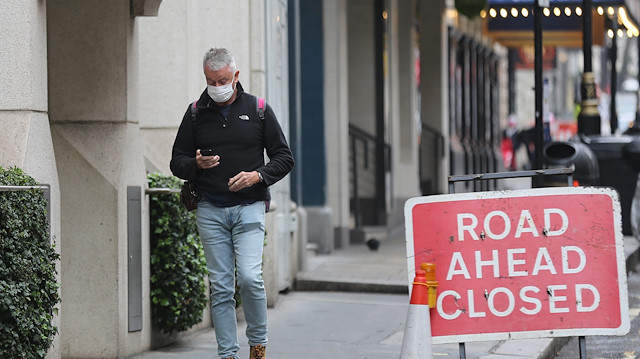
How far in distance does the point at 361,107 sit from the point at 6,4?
12.9 metres

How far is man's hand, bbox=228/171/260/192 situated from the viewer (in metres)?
6.98

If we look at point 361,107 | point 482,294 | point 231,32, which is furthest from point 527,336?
point 361,107

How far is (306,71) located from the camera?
16.3 metres

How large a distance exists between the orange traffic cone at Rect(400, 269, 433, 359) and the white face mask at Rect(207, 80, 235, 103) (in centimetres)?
145

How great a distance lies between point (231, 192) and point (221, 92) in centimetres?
58

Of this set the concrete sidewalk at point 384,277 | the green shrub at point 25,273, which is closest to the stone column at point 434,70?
the concrete sidewalk at point 384,277

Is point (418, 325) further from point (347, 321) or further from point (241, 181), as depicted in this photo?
point (347, 321)

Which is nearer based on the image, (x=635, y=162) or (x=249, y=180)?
Result: (x=249, y=180)

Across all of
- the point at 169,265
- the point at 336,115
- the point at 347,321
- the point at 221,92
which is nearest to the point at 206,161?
the point at 221,92

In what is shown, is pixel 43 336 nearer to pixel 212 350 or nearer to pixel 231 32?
pixel 212 350

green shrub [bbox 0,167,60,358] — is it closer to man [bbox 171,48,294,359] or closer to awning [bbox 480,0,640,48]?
man [bbox 171,48,294,359]

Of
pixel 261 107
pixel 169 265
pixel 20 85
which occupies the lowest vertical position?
pixel 169 265

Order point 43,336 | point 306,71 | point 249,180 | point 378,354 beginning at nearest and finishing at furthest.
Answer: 1. point 43,336
2. point 249,180
3. point 378,354
4. point 306,71

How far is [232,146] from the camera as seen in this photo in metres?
7.13
